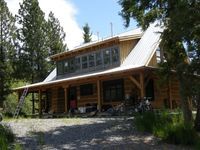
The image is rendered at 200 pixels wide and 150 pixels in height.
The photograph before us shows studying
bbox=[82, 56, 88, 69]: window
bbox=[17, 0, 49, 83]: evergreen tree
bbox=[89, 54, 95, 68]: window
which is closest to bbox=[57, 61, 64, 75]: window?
bbox=[82, 56, 88, 69]: window

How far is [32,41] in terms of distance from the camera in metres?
51.0

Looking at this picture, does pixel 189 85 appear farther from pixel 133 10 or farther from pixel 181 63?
pixel 133 10

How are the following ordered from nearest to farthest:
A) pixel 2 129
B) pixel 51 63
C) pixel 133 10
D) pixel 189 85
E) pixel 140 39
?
pixel 2 129 → pixel 189 85 → pixel 133 10 → pixel 140 39 → pixel 51 63

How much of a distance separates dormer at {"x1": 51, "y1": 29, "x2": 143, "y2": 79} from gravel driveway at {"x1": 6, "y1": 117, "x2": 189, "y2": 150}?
13200mm

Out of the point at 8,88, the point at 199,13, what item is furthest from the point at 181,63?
the point at 8,88

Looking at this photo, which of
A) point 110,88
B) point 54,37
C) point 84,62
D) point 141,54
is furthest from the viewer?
point 54,37

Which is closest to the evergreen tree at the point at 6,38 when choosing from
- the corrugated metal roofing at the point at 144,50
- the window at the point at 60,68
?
the window at the point at 60,68

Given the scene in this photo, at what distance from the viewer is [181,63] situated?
1611 centimetres

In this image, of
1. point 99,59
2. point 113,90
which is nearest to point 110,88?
point 113,90

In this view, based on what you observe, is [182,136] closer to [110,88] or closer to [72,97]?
[110,88]

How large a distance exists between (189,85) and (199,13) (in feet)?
8.79

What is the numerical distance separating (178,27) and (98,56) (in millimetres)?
17414

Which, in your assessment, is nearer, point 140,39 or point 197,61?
point 197,61

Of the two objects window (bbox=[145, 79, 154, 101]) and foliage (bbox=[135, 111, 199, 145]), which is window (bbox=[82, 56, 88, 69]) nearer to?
window (bbox=[145, 79, 154, 101])
